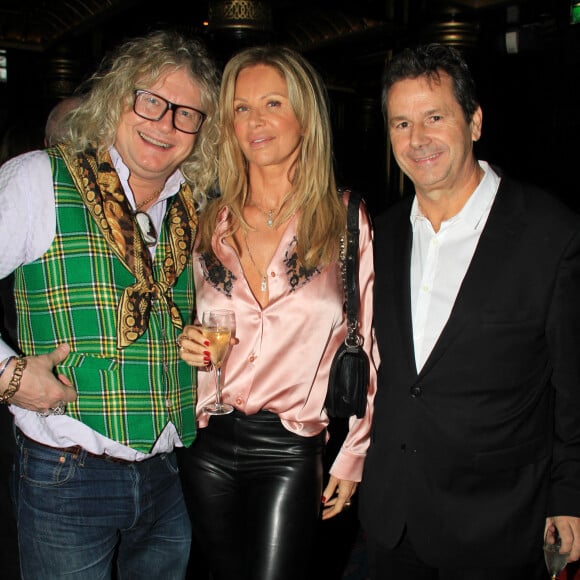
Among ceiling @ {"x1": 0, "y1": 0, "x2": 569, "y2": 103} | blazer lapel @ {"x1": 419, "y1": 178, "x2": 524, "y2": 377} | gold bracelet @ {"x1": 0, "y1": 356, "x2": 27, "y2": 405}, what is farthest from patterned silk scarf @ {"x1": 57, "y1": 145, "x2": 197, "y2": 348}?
ceiling @ {"x1": 0, "y1": 0, "x2": 569, "y2": 103}

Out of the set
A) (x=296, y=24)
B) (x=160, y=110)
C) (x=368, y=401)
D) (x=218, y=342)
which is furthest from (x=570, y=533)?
(x=296, y=24)

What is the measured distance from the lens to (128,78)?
196 cm

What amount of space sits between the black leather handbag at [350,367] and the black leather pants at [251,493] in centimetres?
17

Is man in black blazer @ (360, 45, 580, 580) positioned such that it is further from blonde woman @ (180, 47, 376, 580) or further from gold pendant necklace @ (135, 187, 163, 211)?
gold pendant necklace @ (135, 187, 163, 211)

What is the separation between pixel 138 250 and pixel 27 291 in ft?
1.05

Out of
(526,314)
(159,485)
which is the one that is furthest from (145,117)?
(526,314)

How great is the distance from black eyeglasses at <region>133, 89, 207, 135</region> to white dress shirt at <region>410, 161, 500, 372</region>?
0.86 meters

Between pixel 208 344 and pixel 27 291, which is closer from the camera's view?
pixel 27 291

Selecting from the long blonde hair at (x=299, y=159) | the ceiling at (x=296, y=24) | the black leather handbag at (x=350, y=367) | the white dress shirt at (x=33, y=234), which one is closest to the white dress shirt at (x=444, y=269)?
the black leather handbag at (x=350, y=367)

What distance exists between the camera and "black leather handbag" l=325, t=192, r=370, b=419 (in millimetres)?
2135

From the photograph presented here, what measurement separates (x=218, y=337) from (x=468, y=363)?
2.44 feet

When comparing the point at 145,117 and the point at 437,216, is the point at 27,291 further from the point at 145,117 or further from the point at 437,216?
the point at 437,216

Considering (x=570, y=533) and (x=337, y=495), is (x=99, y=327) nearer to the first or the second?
(x=337, y=495)

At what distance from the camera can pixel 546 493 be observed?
184 cm
